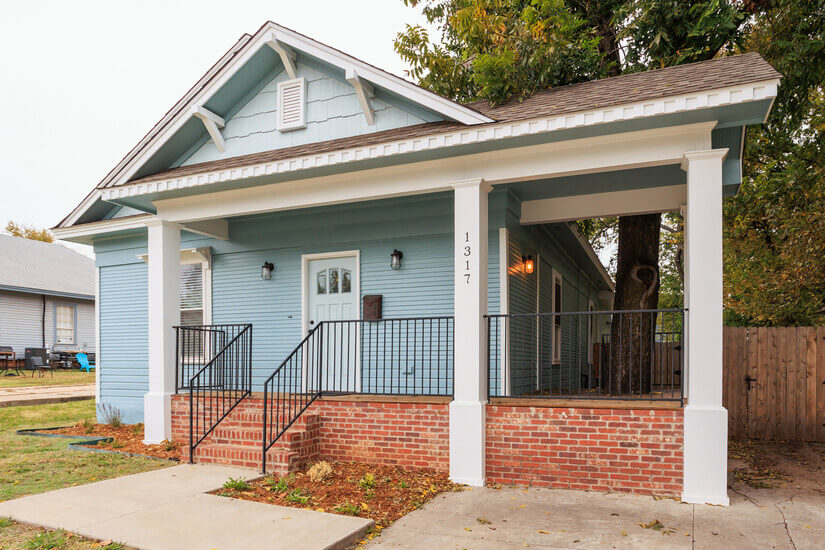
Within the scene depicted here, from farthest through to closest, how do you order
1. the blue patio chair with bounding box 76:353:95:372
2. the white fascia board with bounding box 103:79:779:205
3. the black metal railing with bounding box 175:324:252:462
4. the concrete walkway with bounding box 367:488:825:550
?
the blue patio chair with bounding box 76:353:95:372 → the black metal railing with bounding box 175:324:252:462 → the white fascia board with bounding box 103:79:779:205 → the concrete walkway with bounding box 367:488:825:550

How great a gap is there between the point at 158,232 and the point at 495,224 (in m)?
4.68

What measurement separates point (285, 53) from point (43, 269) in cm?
2216

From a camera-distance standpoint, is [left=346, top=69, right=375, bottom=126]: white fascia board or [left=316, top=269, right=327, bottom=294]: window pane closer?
[left=346, top=69, right=375, bottom=126]: white fascia board

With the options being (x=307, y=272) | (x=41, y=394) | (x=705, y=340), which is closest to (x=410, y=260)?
(x=307, y=272)

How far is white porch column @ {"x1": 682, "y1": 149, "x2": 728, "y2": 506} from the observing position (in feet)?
17.1

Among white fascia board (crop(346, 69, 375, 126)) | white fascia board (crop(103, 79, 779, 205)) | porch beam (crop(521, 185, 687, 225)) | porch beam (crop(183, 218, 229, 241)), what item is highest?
white fascia board (crop(346, 69, 375, 126))

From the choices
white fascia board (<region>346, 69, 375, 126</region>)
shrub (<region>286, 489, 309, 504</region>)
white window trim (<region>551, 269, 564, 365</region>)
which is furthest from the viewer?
white window trim (<region>551, 269, 564, 365</region>)

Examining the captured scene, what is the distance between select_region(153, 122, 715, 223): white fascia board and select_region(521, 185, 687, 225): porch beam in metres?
2.08

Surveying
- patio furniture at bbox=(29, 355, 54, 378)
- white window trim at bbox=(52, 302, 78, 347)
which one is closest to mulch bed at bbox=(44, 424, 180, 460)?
patio furniture at bbox=(29, 355, 54, 378)

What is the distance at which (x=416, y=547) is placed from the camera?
14.0ft

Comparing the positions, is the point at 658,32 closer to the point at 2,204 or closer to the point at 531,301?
the point at 531,301

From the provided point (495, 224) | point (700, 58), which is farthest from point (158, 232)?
point (700, 58)

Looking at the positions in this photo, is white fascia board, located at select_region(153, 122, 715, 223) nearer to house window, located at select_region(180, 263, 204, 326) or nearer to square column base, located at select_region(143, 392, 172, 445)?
house window, located at select_region(180, 263, 204, 326)

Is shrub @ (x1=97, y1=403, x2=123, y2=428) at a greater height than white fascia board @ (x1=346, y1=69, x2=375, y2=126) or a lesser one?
lesser
